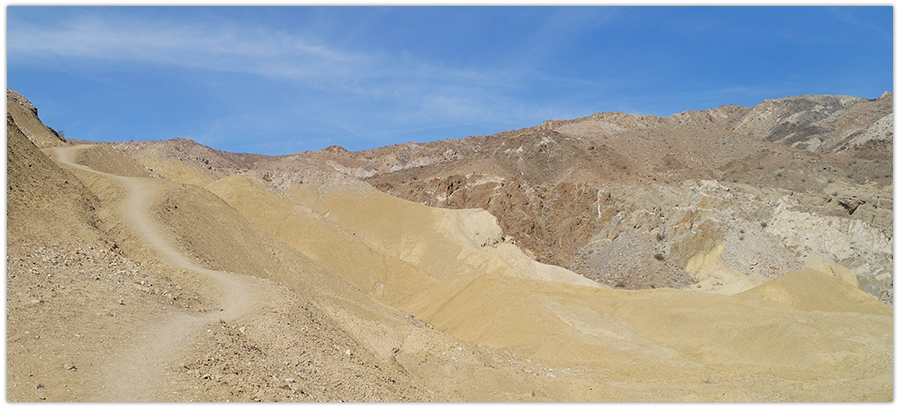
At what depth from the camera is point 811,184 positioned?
53.2 meters

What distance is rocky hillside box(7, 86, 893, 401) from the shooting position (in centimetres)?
988

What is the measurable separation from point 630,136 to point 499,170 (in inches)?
975

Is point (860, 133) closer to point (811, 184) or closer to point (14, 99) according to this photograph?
point (811, 184)

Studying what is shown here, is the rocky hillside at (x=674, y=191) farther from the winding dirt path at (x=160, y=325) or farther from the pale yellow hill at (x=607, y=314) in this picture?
the winding dirt path at (x=160, y=325)

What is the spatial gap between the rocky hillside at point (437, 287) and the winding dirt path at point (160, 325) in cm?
5

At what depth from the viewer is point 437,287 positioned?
98.1 feet

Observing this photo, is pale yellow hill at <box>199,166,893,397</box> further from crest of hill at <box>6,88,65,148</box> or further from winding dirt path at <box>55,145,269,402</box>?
crest of hill at <box>6,88,65,148</box>

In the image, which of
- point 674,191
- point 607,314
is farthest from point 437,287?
point 674,191

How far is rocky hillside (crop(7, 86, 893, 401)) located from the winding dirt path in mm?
52

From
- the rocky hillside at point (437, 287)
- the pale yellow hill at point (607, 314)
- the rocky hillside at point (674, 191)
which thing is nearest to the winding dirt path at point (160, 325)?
the rocky hillside at point (437, 287)

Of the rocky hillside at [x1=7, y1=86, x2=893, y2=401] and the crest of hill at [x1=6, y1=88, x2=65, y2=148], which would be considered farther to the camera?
the crest of hill at [x1=6, y1=88, x2=65, y2=148]

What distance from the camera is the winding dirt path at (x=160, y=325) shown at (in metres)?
7.92

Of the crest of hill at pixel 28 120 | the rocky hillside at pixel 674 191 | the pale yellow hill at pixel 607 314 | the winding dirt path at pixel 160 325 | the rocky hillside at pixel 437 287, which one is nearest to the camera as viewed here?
the winding dirt path at pixel 160 325

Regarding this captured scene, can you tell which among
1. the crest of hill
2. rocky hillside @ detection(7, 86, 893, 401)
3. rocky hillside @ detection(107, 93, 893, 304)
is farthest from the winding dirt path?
rocky hillside @ detection(107, 93, 893, 304)
